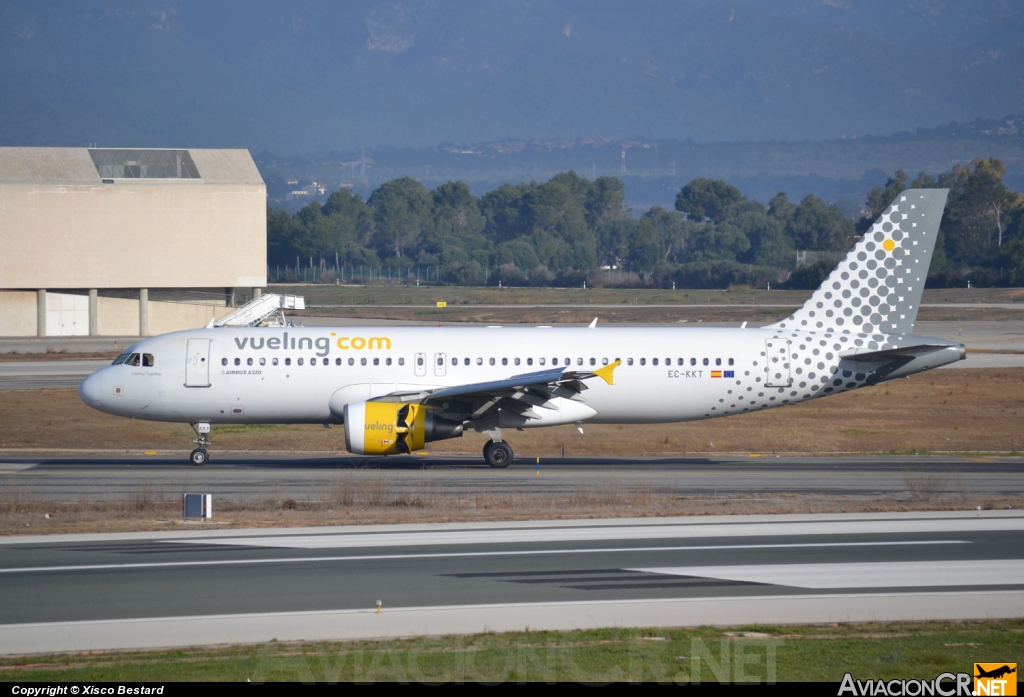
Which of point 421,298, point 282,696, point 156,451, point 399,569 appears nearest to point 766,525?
point 399,569

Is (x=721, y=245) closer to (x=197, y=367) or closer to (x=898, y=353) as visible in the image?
(x=898, y=353)

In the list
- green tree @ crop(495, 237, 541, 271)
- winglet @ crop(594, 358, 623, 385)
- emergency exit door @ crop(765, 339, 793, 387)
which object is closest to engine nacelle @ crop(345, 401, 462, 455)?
winglet @ crop(594, 358, 623, 385)

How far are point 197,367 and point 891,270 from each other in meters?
19.1

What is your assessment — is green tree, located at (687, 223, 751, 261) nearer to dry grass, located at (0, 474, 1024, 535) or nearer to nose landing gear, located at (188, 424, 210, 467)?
nose landing gear, located at (188, 424, 210, 467)

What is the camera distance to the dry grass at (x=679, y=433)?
35.4m

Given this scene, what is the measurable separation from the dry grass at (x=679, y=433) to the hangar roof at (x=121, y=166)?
36705mm

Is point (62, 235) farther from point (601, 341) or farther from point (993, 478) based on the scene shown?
point (993, 478)

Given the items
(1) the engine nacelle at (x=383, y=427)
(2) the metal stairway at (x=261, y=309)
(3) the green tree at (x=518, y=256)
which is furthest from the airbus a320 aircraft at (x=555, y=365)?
(3) the green tree at (x=518, y=256)

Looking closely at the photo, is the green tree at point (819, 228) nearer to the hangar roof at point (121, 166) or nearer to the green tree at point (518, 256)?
the green tree at point (518, 256)

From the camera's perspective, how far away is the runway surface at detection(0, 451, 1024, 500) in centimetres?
2584

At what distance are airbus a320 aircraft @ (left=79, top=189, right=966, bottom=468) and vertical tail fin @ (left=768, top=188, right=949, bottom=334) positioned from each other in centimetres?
3

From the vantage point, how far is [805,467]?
30719mm

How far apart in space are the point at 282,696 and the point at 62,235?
72493mm

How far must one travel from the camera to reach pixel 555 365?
99.7 feet
